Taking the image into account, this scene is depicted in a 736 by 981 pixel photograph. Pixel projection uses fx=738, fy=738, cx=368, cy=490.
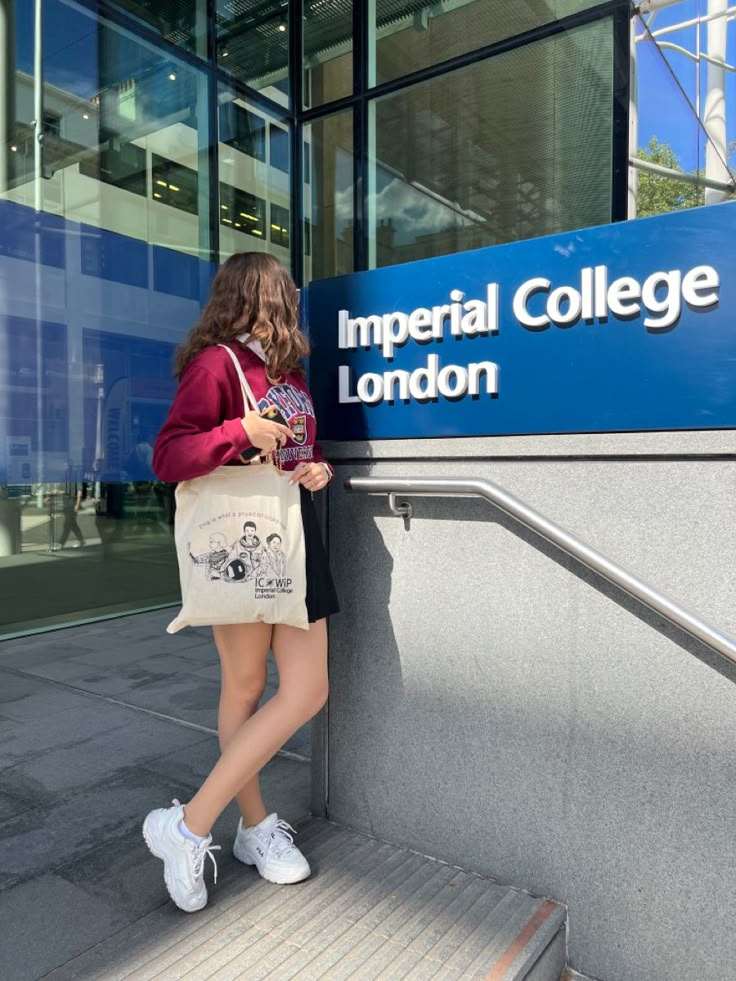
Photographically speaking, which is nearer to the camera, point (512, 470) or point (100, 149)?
point (512, 470)

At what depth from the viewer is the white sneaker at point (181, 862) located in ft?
6.60

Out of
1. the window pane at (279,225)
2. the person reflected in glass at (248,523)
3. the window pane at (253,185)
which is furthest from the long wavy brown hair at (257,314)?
the window pane at (279,225)

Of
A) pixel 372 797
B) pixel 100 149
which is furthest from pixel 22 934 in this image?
pixel 100 149

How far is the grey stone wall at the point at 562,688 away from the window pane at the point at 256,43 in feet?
21.2

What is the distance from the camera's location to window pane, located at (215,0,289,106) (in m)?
7.20

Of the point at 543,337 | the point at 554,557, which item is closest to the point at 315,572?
the point at 554,557

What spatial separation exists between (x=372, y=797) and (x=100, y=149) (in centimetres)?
572

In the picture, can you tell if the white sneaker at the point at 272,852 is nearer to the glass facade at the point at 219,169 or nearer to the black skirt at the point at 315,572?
the black skirt at the point at 315,572

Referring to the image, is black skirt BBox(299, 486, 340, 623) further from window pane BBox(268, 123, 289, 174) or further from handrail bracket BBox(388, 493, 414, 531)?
window pane BBox(268, 123, 289, 174)

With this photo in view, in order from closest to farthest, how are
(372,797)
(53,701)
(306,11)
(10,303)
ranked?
1. (372,797)
2. (53,701)
3. (10,303)
4. (306,11)

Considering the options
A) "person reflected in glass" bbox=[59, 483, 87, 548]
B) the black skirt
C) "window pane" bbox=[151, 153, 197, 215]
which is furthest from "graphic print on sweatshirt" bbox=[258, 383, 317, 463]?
"window pane" bbox=[151, 153, 197, 215]

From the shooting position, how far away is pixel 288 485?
204 cm

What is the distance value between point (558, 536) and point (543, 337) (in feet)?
1.78

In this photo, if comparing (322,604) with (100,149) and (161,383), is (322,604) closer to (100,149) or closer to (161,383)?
(161,383)
